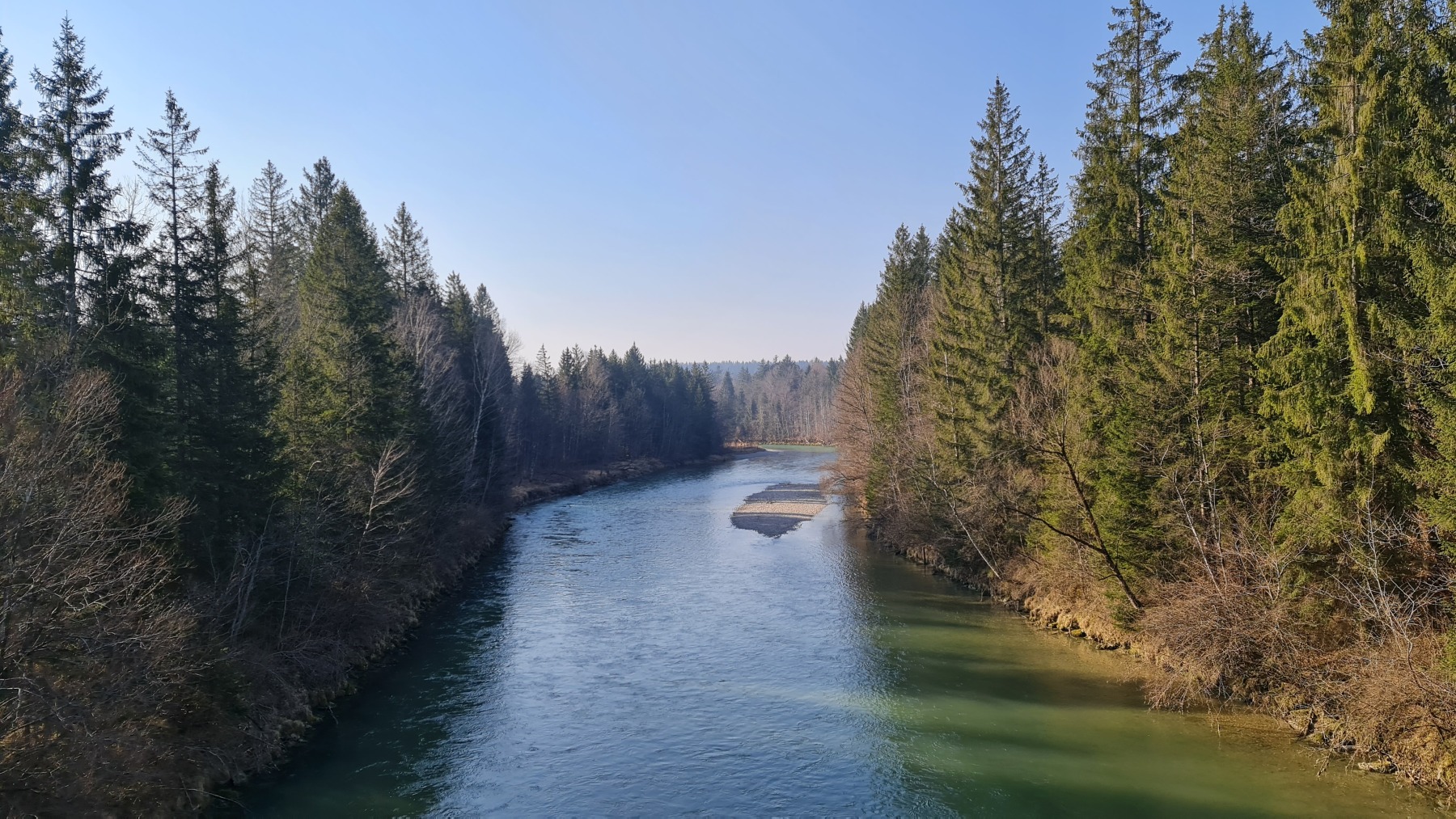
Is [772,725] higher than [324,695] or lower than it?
lower

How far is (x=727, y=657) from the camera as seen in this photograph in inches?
941

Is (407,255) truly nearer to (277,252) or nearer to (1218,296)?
(277,252)

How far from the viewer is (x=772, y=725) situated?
62.8ft

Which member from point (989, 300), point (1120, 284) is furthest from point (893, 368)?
point (1120, 284)

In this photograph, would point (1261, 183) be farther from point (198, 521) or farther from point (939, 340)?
point (198, 521)

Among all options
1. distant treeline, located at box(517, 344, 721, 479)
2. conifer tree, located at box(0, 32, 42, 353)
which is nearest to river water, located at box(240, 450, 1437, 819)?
conifer tree, located at box(0, 32, 42, 353)

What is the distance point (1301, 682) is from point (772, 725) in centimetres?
1193

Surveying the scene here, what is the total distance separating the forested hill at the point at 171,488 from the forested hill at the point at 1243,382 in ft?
70.1

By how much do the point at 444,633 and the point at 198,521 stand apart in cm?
1017

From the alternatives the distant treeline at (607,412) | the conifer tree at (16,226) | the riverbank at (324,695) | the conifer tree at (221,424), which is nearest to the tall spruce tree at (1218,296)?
the riverbank at (324,695)

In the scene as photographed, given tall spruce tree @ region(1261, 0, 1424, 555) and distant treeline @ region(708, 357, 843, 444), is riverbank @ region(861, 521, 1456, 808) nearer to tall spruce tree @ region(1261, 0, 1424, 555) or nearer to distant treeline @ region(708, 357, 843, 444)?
tall spruce tree @ region(1261, 0, 1424, 555)

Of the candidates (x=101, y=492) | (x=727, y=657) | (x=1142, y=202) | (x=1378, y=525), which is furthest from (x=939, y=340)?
(x=101, y=492)

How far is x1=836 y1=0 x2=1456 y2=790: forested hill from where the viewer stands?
14.7 meters

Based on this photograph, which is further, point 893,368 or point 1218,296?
point 893,368
